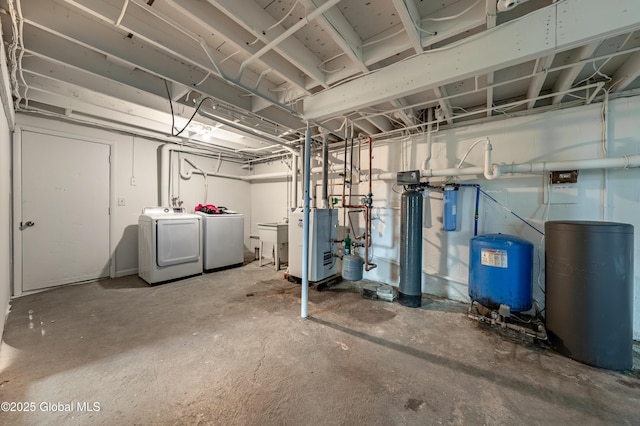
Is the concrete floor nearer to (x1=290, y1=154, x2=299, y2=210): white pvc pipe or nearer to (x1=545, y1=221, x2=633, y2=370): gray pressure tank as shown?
(x1=545, y1=221, x2=633, y2=370): gray pressure tank

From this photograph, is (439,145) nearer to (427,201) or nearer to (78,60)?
(427,201)

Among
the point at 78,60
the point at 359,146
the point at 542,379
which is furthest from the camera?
the point at 359,146

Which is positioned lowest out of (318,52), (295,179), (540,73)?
(295,179)

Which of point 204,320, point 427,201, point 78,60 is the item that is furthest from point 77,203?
point 427,201

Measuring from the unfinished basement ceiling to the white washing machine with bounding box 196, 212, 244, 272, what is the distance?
77.7 inches

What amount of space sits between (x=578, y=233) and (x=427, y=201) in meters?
1.57

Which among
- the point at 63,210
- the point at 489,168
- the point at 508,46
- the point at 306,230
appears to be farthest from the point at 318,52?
the point at 63,210

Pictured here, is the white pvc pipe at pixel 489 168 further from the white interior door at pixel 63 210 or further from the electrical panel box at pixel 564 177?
the white interior door at pixel 63 210

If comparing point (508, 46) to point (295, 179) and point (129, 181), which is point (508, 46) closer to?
point (295, 179)

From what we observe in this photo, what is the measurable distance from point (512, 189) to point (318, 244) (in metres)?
2.52

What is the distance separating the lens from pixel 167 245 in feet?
12.0

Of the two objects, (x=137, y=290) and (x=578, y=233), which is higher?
(x=578, y=233)

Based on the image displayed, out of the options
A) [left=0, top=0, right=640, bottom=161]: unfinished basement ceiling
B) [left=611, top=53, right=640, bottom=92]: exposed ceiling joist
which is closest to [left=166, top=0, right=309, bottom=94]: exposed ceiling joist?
[left=0, top=0, right=640, bottom=161]: unfinished basement ceiling

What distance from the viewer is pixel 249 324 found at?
245 centimetres
